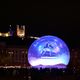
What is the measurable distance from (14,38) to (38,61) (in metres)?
4.88

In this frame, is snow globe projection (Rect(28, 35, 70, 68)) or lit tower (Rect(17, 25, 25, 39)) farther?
lit tower (Rect(17, 25, 25, 39))

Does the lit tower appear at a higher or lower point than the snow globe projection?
higher

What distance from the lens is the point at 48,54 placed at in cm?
2014

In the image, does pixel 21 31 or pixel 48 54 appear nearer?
pixel 48 54

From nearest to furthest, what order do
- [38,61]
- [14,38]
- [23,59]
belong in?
[38,61]
[23,59]
[14,38]

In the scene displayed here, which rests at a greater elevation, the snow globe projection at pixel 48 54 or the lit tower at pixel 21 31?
the lit tower at pixel 21 31

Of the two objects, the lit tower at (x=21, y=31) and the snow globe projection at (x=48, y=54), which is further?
the lit tower at (x=21, y=31)

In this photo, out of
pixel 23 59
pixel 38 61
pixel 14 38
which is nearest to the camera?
pixel 38 61

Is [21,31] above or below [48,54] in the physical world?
above

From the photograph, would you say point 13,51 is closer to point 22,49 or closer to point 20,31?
point 22,49

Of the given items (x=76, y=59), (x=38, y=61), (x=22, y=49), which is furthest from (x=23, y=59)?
(x=76, y=59)

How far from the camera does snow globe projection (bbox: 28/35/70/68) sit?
20.1m

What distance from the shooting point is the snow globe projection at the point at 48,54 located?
2009 cm

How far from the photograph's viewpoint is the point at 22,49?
22078 millimetres
